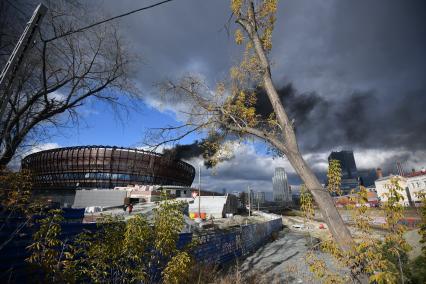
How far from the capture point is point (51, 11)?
7410 mm

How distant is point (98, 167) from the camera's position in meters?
79.6

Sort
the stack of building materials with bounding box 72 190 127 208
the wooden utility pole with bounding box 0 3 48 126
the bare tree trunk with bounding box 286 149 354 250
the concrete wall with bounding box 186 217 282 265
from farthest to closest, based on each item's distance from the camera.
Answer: the stack of building materials with bounding box 72 190 127 208
the concrete wall with bounding box 186 217 282 265
the wooden utility pole with bounding box 0 3 48 126
the bare tree trunk with bounding box 286 149 354 250

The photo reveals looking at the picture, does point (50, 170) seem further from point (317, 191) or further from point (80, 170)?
point (317, 191)

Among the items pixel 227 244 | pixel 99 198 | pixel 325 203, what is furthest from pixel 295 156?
pixel 99 198

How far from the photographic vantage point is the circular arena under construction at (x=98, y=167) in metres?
79.7

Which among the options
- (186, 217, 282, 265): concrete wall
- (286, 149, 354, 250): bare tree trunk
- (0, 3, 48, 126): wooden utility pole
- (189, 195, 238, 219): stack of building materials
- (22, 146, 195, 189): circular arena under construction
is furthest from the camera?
(22, 146, 195, 189): circular arena under construction

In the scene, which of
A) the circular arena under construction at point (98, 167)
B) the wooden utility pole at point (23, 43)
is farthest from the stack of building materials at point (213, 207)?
the wooden utility pole at point (23, 43)

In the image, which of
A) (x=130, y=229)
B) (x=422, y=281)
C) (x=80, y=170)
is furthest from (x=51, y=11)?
(x=80, y=170)

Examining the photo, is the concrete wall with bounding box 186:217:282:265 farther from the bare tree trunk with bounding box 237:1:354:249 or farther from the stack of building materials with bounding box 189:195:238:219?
the stack of building materials with bounding box 189:195:238:219

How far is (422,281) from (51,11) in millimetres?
12479

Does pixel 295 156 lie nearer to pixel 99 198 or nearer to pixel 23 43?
pixel 23 43

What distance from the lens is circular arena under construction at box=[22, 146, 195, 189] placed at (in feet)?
261

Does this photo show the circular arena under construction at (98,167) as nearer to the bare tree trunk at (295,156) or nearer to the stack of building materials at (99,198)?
the stack of building materials at (99,198)

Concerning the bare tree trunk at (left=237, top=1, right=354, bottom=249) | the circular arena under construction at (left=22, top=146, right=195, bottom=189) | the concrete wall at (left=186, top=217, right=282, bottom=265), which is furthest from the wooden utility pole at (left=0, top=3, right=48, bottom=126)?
the circular arena under construction at (left=22, top=146, right=195, bottom=189)
